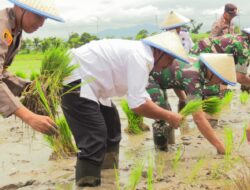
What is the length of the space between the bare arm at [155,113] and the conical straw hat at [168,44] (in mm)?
346

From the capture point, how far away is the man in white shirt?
2930 mm

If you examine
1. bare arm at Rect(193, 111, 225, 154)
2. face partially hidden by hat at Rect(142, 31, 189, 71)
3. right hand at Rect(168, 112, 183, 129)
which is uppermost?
face partially hidden by hat at Rect(142, 31, 189, 71)

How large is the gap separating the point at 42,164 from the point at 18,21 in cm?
165

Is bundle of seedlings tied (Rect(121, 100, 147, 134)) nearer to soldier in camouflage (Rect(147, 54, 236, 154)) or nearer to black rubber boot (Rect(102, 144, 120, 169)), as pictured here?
soldier in camouflage (Rect(147, 54, 236, 154))

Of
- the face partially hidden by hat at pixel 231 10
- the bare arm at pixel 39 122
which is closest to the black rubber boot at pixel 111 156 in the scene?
the bare arm at pixel 39 122

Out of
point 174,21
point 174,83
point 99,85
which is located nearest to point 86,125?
point 99,85

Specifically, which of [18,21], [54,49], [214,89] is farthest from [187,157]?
[18,21]

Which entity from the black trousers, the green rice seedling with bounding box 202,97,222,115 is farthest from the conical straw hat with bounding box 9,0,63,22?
the green rice seedling with bounding box 202,97,222,115

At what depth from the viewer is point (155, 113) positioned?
9.87 feet

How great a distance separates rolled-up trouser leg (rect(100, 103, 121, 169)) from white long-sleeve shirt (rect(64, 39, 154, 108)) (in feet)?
0.89

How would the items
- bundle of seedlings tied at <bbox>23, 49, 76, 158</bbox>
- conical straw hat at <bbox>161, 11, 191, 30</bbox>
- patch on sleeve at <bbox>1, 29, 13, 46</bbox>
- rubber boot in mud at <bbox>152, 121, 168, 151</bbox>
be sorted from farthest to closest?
1. conical straw hat at <bbox>161, 11, 191, 30</bbox>
2. rubber boot in mud at <bbox>152, 121, 168, 151</bbox>
3. bundle of seedlings tied at <bbox>23, 49, 76, 158</bbox>
4. patch on sleeve at <bbox>1, 29, 13, 46</bbox>

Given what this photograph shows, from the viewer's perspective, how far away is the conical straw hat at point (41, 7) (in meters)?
2.29

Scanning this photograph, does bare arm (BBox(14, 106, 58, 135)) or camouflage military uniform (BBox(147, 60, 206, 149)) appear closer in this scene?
bare arm (BBox(14, 106, 58, 135))

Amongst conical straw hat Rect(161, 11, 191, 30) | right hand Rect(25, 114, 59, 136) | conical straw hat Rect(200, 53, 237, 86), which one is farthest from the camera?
conical straw hat Rect(161, 11, 191, 30)
